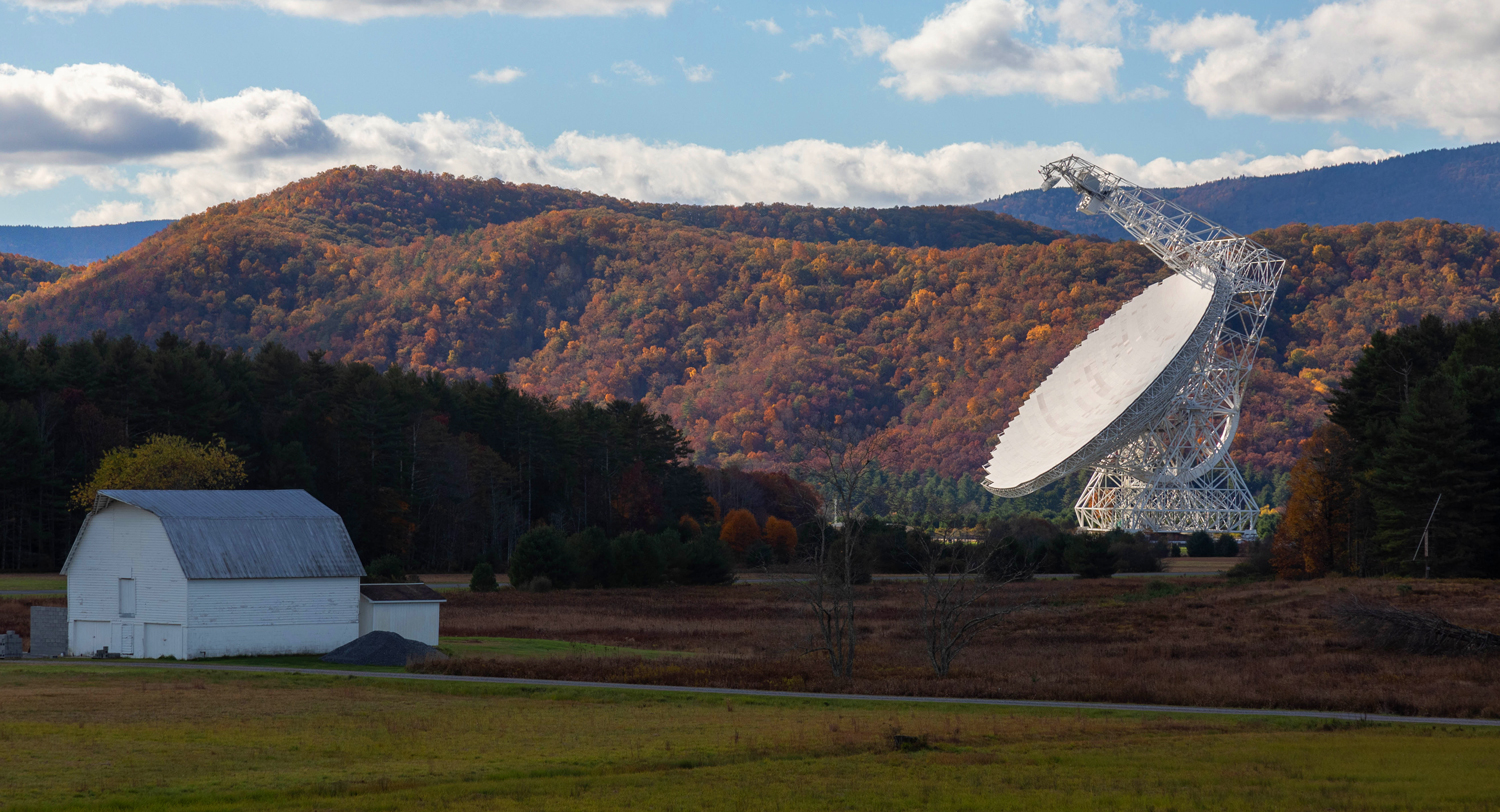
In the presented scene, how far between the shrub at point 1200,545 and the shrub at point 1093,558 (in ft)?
68.8

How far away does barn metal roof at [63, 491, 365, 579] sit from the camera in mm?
39312

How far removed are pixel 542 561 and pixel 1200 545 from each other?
5464 centimetres

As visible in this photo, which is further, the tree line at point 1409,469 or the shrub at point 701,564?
the shrub at point 701,564

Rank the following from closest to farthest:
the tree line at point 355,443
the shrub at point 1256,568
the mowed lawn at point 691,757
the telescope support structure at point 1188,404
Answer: the mowed lawn at point 691,757
the tree line at point 355,443
the shrub at point 1256,568
the telescope support structure at point 1188,404

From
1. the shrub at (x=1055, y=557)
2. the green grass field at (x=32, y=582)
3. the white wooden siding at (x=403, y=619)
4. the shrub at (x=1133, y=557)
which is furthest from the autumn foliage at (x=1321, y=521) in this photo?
the green grass field at (x=32, y=582)

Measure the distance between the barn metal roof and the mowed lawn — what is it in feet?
38.2

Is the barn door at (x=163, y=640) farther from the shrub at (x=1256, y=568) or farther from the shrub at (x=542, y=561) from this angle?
the shrub at (x=1256, y=568)

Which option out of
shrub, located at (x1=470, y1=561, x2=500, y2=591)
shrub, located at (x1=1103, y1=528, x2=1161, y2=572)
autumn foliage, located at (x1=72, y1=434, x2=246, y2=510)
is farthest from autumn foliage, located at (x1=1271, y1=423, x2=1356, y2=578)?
autumn foliage, located at (x1=72, y1=434, x2=246, y2=510)

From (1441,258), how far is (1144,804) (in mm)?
185370

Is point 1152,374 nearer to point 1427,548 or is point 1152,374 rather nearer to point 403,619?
point 1427,548

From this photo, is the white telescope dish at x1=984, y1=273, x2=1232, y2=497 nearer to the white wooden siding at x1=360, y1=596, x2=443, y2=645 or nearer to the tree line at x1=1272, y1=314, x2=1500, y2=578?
the tree line at x1=1272, y1=314, x2=1500, y2=578

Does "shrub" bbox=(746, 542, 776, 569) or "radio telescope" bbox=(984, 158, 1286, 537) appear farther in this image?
"shrub" bbox=(746, 542, 776, 569)

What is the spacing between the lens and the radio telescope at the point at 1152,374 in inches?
2923

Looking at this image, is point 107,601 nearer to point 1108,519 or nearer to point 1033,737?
point 1033,737
